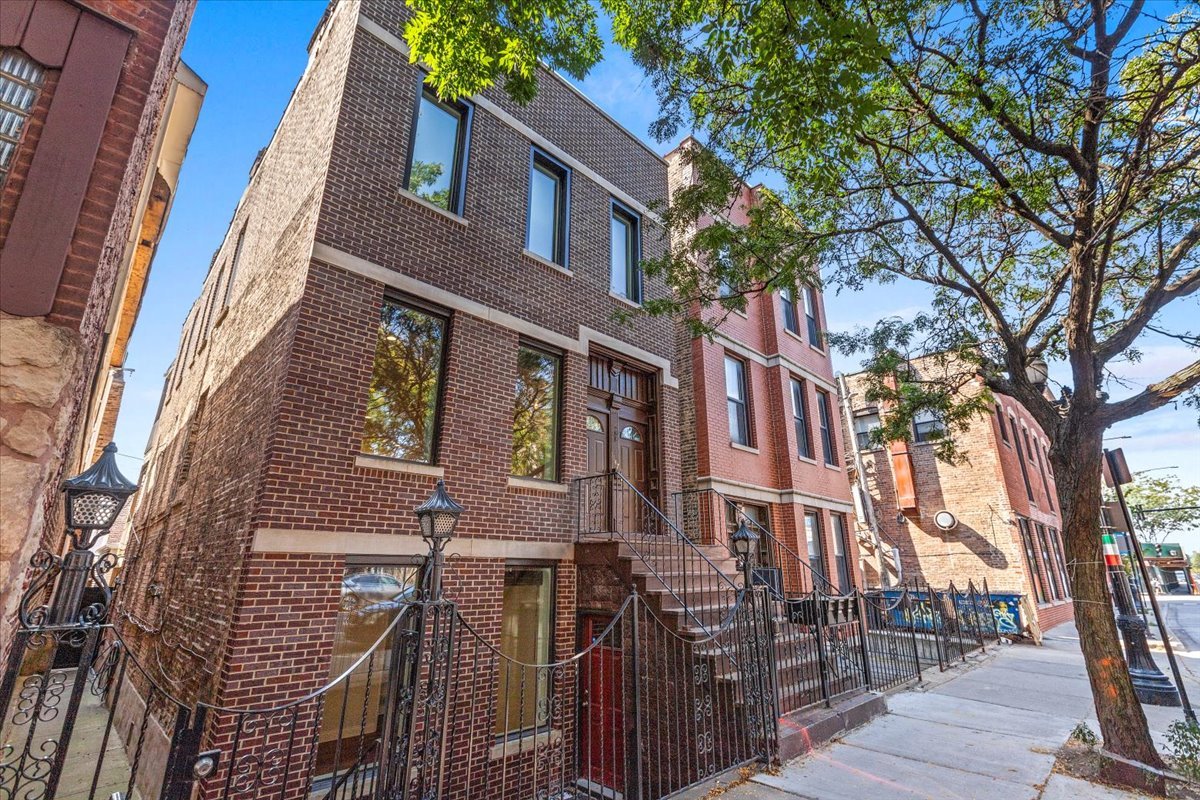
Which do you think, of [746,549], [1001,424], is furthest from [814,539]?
[1001,424]

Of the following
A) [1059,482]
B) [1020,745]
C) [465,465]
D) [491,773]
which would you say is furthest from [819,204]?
[491,773]

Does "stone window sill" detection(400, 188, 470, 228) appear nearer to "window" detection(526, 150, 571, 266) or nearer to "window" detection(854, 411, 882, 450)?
"window" detection(526, 150, 571, 266)

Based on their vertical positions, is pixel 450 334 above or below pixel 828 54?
below

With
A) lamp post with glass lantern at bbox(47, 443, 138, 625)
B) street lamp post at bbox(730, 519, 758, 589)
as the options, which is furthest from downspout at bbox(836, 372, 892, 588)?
lamp post with glass lantern at bbox(47, 443, 138, 625)

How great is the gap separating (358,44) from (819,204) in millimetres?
7264

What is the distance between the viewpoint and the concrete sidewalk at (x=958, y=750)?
17.0 ft

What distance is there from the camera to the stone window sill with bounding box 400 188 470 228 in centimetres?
750

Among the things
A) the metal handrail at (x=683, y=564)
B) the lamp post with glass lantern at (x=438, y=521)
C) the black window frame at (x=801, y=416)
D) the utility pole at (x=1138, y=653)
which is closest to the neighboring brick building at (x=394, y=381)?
the metal handrail at (x=683, y=564)

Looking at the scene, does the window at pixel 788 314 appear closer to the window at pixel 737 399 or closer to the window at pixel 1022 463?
the window at pixel 737 399

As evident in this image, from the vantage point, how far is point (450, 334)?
762 centimetres

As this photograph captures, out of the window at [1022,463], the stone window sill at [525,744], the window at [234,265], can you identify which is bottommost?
the stone window sill at [525,744]

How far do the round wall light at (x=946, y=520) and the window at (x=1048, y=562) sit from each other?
3909mm

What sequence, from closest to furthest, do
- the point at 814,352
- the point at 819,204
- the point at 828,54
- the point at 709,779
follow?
the point at 828,54
the point at 709,779
the point at 819,204
the point at 814,352

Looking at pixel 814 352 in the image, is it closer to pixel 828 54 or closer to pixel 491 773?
pixel 828 54
